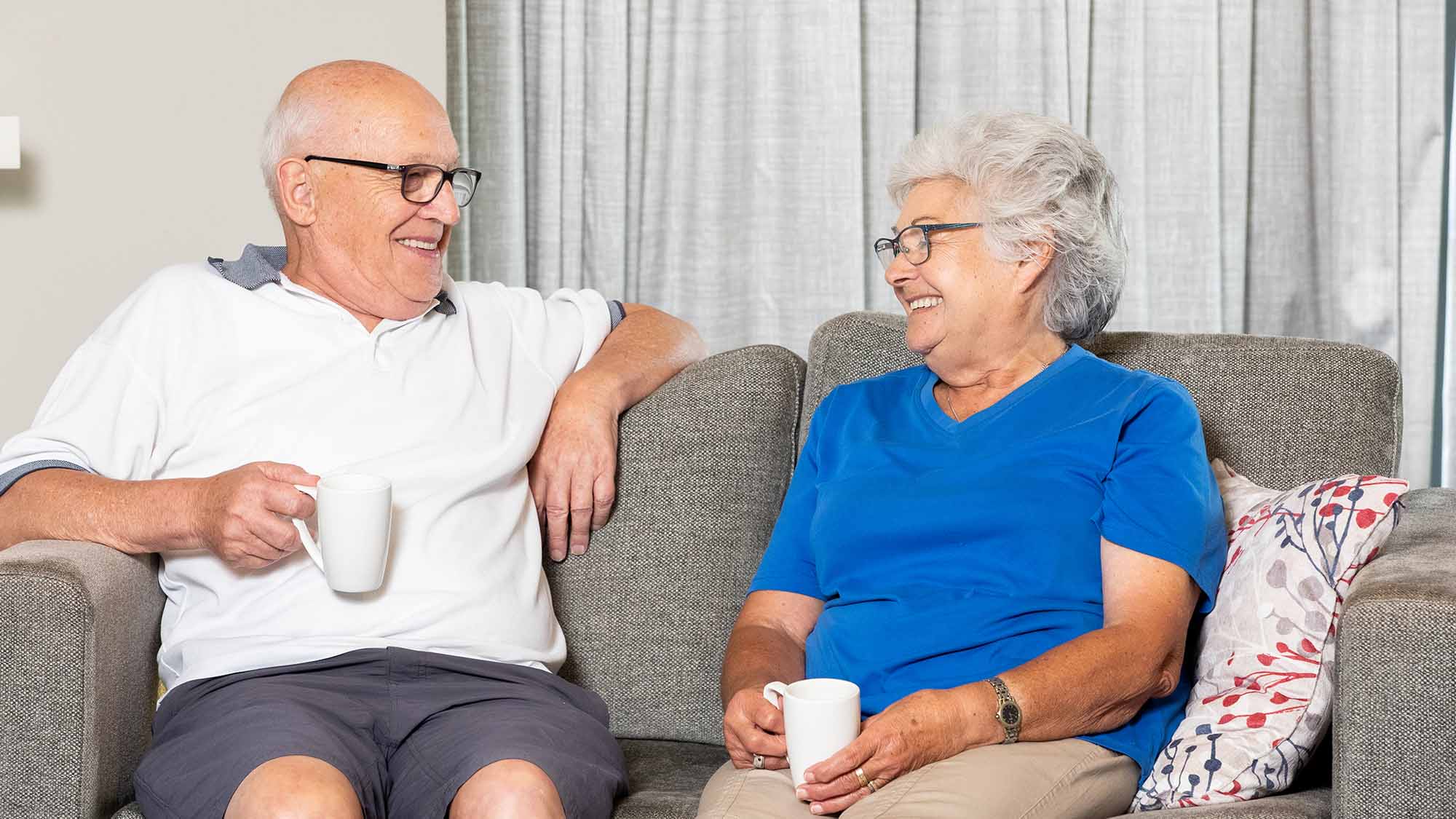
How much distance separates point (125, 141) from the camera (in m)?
2.55

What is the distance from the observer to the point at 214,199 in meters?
2.62

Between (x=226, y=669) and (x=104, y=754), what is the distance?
0.16 m

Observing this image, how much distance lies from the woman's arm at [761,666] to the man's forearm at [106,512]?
658 millimetres

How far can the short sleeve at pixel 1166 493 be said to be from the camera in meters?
1.49

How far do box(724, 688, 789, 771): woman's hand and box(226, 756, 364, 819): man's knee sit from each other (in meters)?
0.41

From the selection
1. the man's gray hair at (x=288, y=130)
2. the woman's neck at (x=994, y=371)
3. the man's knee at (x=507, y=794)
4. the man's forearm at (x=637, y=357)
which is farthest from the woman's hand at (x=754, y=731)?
the man's gray hair at (x=288, y=130)

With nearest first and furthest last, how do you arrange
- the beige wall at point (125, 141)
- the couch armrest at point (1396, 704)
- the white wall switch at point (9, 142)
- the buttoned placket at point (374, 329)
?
the couch armrest at point (1396, 704), the buttoned placket at point (374, 329), the white wall switch at point (9, 142), the beige wall at point (125, 141)

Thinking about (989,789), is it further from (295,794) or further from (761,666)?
(295,794)

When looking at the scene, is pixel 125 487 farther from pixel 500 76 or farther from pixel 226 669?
pixel 500 76

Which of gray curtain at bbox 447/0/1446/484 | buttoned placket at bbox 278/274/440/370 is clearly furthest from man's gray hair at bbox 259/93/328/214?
gray curtain at bbox 447/0/1446/484

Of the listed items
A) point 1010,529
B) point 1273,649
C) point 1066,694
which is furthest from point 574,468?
point 1273,649

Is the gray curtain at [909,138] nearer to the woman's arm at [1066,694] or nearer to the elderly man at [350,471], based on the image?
the elderly man at [350,471]

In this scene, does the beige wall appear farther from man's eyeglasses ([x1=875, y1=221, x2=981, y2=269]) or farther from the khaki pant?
the khaki pant

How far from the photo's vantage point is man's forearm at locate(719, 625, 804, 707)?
158cm
